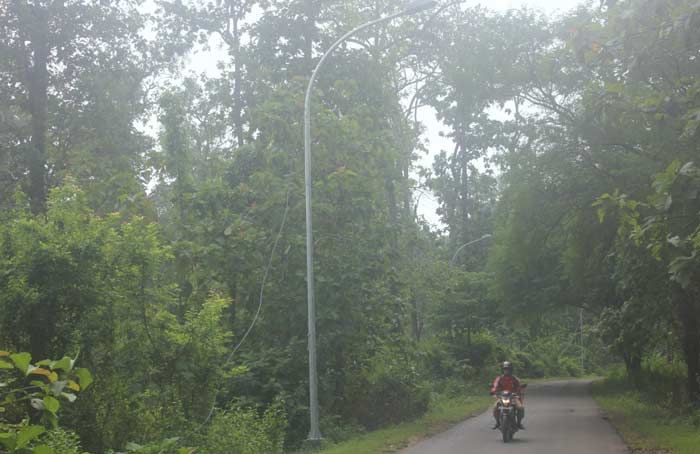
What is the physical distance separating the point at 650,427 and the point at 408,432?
573 centimetres

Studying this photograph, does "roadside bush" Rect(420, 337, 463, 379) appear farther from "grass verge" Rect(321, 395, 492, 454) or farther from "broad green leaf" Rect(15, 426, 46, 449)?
"broad green leaf" Rect(15, 426, 46, 449)

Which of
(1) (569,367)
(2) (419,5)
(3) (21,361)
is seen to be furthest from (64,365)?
(1) (569,367)

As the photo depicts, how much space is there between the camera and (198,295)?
1922 cm

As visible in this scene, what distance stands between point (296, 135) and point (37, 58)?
10998mm

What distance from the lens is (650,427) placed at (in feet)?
64.0

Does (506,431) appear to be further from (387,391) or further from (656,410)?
(656,410)

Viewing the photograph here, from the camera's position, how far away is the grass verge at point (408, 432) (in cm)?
1671

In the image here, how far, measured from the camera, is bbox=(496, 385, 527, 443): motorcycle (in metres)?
18.0

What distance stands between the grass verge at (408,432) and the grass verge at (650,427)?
15.0ft

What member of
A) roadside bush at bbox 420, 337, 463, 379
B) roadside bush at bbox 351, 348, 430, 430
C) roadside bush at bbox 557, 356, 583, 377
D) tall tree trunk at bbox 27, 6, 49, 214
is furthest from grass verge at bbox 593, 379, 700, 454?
roadside bush at bbox 557, 356, 583, 377

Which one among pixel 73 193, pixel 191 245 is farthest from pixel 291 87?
pixel 73 193

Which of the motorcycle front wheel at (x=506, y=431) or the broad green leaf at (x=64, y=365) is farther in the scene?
the motorcycle front wheel at (x=506, y=431)

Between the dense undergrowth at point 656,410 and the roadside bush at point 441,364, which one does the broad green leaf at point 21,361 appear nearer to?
the dense undergrowth at point 656,410

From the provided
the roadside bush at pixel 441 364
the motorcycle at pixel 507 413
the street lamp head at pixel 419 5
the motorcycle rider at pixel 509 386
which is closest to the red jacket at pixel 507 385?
the motorcycle rider at pixel 509 386
